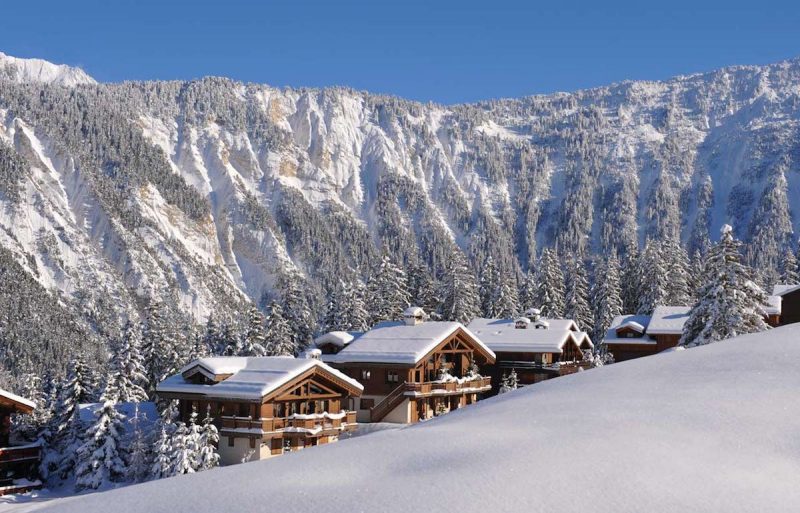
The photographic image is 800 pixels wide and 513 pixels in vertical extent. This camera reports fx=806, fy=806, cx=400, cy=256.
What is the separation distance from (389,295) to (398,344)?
27536 millimetres

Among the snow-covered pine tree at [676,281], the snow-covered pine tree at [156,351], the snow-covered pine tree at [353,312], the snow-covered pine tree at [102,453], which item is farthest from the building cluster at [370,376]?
the snow-covered pine tree at [156,351]

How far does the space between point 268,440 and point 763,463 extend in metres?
29.3

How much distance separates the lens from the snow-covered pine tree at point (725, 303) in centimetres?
4256

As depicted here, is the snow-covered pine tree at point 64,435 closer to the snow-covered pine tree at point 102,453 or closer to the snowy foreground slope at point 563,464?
the snow-covered pine tree at point 102,453

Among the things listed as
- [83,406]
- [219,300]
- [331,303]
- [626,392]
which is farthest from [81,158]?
[626,392]

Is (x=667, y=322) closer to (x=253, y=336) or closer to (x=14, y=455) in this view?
(x=253, y=336)

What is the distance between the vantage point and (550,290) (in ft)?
274

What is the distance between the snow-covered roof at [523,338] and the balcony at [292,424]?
68.3ft

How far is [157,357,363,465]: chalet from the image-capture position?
37.9 metres

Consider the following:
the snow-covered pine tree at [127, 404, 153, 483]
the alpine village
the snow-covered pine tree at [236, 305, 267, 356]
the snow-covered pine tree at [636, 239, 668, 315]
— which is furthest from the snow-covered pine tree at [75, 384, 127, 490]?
the snow-covered pine tree at [636, 239, 668, 315]

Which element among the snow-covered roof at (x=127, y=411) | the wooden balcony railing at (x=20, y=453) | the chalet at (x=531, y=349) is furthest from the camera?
the chalet at (x=531, y=349)

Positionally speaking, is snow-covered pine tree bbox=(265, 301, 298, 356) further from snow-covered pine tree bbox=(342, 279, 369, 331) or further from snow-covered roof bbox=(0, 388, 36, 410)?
snow-covered roof bbox=(0, 388, 36, 410)

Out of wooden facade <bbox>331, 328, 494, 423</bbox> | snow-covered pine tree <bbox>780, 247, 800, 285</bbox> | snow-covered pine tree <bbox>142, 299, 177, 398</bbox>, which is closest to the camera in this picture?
wooden facade <bbox>331, 328, 494, 423</bbox>

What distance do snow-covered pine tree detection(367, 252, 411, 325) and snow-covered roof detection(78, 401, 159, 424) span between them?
3196 centimetres
